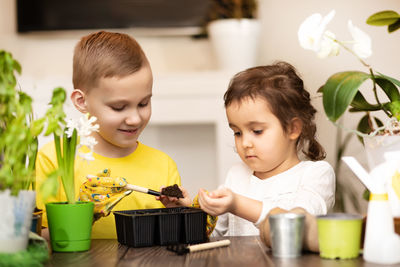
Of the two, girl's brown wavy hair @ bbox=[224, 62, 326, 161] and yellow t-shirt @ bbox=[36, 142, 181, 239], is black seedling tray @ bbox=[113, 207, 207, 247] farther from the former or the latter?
girl's brown wavy hair @ bbox=[224, 62, 326, 161]

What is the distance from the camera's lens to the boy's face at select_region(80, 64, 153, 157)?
1.55 metres

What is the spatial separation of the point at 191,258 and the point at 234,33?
5.89ft

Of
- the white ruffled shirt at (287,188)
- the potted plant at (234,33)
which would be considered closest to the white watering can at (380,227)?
the white ruffled shirt at (287,188)

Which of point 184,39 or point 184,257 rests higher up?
point 184,39

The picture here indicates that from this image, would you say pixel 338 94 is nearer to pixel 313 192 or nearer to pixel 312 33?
pixel 312 33

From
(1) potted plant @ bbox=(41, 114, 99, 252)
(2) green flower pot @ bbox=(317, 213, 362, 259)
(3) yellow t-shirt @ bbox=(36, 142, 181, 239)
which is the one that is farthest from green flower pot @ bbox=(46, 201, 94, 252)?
(2) green flower pot @ bbox=(317, 213, 362, 259)

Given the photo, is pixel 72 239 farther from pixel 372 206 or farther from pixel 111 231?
pixel 372 206

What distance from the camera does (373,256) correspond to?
1002mm

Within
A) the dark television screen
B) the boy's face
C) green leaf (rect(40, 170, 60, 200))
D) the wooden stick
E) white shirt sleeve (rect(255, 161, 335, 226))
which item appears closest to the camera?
green leaf (rect(40, 170, 60, 200))

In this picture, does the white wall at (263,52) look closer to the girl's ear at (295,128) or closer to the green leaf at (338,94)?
the girl's ear at (295,128)

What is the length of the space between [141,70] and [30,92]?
1.38 m

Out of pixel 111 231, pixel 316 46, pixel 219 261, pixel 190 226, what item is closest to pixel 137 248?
pixel 190 226

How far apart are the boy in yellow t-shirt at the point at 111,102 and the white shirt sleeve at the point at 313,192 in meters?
0.28

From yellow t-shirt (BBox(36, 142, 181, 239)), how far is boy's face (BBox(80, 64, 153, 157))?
0.36 feet
